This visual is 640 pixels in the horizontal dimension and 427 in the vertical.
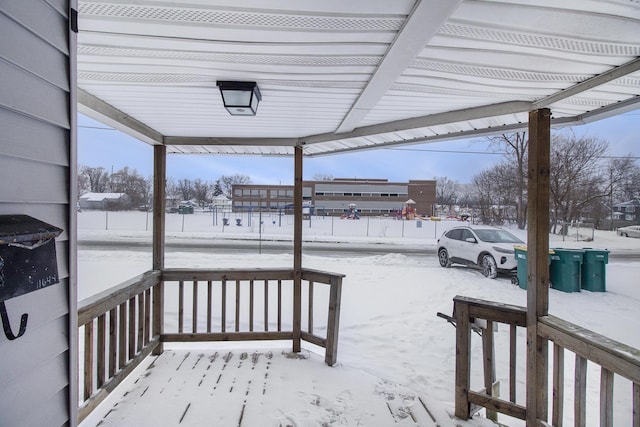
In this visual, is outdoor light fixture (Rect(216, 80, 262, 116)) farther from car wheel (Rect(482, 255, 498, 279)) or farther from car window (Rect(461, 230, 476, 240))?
car window (Rect(461, 230, 476, 240))

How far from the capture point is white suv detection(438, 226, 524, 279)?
730 cm

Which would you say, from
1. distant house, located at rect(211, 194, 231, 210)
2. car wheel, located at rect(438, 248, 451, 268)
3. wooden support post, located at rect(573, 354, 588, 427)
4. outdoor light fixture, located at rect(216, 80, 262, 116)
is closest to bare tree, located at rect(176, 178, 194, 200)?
distant house, located at rect(211, 194, 231, 210)

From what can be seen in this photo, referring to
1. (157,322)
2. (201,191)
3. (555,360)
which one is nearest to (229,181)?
(201,191)

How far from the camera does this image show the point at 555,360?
6.37ft

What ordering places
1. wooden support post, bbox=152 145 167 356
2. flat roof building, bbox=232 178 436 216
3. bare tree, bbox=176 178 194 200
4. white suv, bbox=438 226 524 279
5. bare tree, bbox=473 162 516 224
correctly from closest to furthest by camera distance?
wooden support post, bbox=152 145 167 356, white suv, bbox=438 226 524 279, bare tree, bbox=473 162 516 224, bare tree, bbox=176 178 194 200, flat roof building, bbox=232 178 436 216

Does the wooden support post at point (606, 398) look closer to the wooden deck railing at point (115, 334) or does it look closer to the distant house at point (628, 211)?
the wooden deck railing at point (115, 334)

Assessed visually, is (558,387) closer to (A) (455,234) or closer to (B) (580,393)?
(B) (580,393)

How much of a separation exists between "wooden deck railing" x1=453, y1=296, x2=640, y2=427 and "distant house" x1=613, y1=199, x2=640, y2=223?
19.7m

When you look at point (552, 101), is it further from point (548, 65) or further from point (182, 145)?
point (182, 145)

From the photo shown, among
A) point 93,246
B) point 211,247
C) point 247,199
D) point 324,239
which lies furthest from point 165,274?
point 247,199

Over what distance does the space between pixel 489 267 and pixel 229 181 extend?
33804 millimetres

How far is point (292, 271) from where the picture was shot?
339 cm

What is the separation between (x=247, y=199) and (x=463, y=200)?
23.3m

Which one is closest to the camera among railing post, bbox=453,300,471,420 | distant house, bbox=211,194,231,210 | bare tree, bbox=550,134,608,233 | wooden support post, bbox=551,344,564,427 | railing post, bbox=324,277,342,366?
wooden support post, bbox=551,344,564,427
